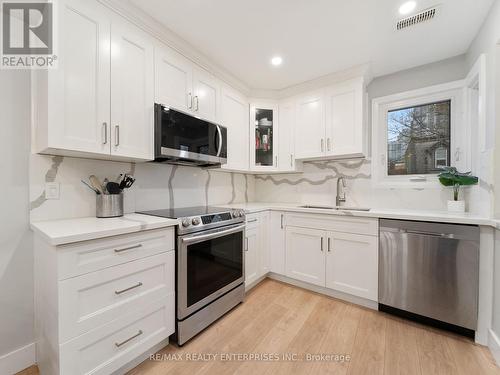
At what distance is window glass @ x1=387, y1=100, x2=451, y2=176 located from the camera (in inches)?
87.7

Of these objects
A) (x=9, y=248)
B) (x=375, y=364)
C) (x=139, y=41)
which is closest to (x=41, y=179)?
(x=9, y=248)

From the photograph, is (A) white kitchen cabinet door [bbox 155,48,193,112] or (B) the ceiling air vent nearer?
(B) the ceiling air vent

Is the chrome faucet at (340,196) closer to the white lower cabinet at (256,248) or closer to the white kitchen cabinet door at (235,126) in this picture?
A: the white lower cabinet at (256,248)

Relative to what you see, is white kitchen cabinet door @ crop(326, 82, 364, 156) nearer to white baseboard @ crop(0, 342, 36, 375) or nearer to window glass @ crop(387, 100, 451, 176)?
window glass @ crop(387, 100, 451, 176)

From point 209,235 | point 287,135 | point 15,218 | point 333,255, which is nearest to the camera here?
point 15,218

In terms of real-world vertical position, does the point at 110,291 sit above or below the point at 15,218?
below

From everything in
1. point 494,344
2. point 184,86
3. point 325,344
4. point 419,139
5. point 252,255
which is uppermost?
point 184,86

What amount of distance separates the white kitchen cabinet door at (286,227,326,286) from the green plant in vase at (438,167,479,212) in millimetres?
1163

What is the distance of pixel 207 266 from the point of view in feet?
5.60

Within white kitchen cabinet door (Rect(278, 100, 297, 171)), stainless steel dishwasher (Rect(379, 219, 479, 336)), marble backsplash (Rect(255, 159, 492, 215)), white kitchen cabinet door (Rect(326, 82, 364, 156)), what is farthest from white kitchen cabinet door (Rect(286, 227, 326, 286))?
white kitchen cabinet door (Rect(326, 82, 364, 156))

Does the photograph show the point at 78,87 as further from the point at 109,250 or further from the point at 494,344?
the point at 494,344

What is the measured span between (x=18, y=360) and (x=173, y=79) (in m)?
2.24

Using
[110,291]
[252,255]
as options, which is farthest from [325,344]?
[110,291]

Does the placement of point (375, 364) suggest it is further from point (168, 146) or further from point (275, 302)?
point (168, 146)
